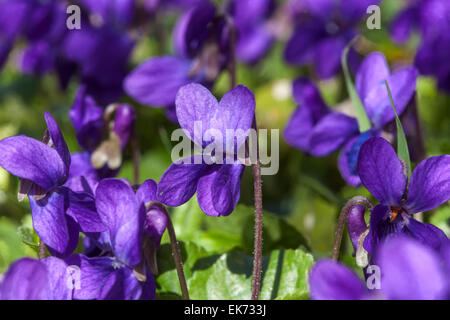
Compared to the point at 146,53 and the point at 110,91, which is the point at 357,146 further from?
the point at 146,53

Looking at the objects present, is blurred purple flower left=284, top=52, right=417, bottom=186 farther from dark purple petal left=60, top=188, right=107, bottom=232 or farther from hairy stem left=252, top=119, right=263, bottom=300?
dark purple petal left=60, top=188, right=107, bottom=232

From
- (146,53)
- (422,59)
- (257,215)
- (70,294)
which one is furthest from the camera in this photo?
(146,53)

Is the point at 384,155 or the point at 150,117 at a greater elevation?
the point at 150,117

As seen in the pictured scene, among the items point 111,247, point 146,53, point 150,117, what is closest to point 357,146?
point 111,247

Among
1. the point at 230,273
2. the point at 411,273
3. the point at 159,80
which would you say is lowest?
the point at 230,273

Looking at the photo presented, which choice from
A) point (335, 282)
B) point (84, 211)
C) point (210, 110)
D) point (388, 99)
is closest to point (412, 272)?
point (335, 282)

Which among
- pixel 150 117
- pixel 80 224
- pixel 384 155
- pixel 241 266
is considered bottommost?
pixel 241 266

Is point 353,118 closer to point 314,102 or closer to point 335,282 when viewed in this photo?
point 314,102
